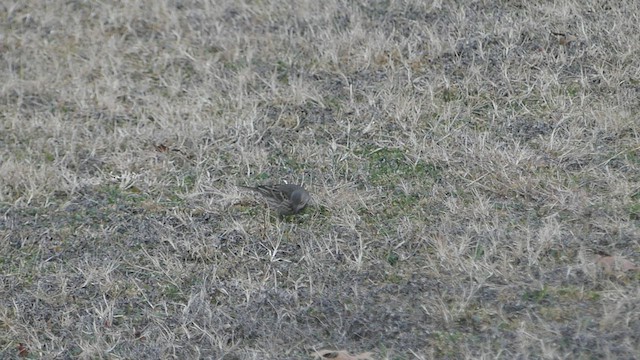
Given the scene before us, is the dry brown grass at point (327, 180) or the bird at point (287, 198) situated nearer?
the dry brown grass at point (327, 180)

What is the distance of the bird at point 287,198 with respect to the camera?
17.4ft

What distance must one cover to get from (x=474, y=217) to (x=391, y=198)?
55 cm

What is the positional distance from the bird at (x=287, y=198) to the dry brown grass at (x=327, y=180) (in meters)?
0.09

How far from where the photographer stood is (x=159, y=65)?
760cm

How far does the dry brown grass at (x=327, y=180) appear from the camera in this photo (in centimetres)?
441

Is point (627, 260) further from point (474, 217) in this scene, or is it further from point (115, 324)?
point (115, 324)

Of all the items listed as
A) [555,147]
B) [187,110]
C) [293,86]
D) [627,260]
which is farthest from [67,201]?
[627,260]

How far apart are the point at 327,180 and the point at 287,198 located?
483 mm

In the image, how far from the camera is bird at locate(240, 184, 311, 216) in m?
5.31

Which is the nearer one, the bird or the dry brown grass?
the dry brown grass

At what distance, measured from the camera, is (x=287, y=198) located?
5.33 meters

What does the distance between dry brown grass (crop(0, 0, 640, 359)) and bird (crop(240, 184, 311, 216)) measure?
0.09m

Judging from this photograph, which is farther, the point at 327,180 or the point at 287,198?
the point at 327,180

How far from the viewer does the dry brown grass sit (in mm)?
4414
